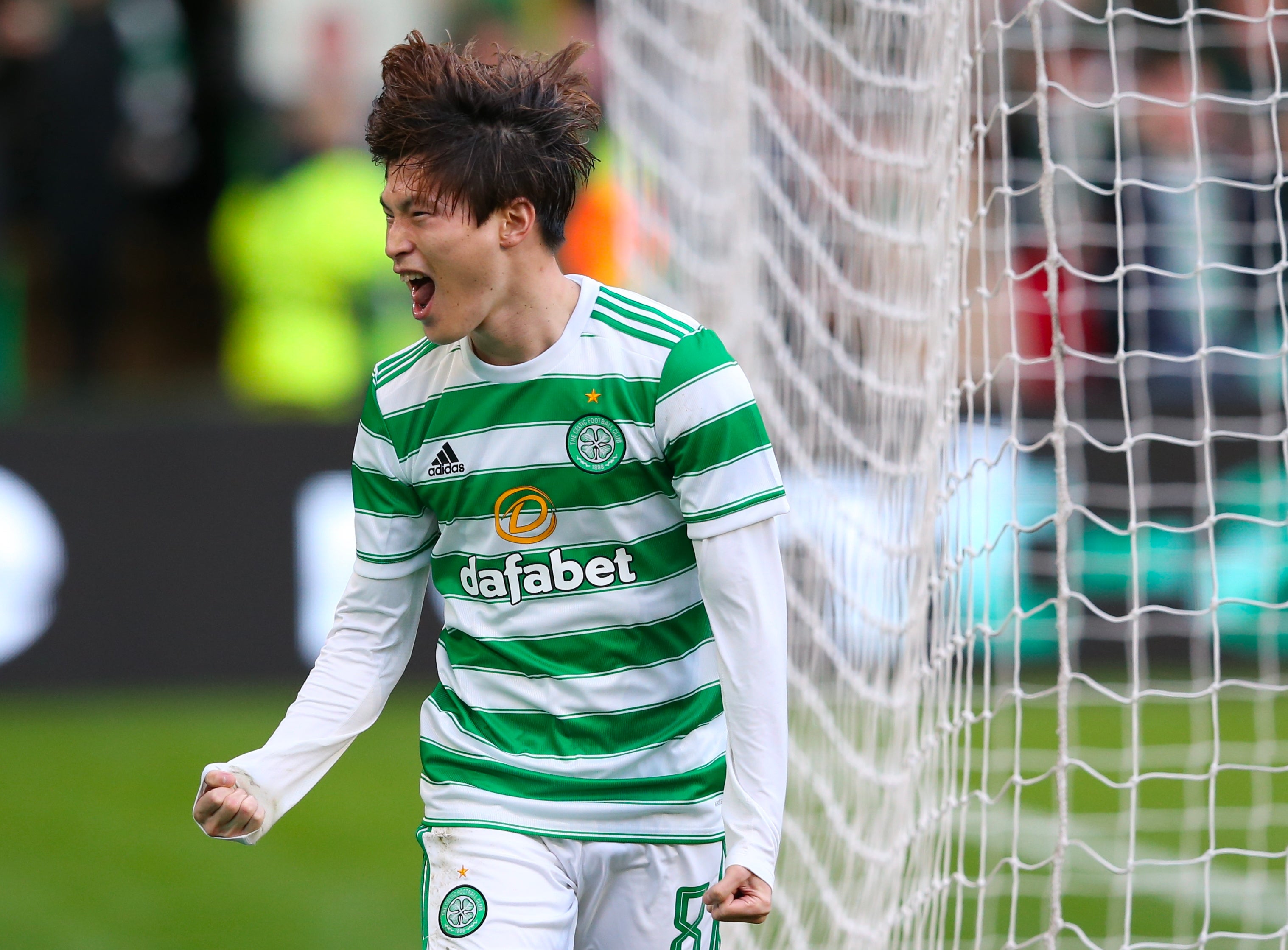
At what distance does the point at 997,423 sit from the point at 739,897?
508 centimetres

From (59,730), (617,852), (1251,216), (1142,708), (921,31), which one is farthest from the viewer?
(1251,216)

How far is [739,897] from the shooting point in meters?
2.30

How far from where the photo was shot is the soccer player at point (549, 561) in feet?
7.90

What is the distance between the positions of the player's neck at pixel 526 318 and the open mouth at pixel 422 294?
9cm

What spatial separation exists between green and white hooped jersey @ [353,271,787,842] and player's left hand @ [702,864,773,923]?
0.25 meters

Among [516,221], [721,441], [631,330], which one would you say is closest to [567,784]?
[721,441]

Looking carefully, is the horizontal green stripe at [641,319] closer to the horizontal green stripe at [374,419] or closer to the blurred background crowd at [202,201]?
the horizontal green stripe at [374,419]

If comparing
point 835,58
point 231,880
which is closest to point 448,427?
point 835,58

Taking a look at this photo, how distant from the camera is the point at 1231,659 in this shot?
7.75 m

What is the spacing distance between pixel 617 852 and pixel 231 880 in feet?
Answer: 10.4

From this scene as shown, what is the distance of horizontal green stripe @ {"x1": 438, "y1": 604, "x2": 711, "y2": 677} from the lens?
8.27 ft

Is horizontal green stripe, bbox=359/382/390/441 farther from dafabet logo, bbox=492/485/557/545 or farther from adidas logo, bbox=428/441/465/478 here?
dafabet logo, bbox=492/485/557/545

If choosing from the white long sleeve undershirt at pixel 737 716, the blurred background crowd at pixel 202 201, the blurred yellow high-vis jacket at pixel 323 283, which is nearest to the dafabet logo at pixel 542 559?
the white long sleeve undershirt at pixel 737 716

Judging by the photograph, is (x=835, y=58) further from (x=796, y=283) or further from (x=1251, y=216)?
(x=1251, y=216)
